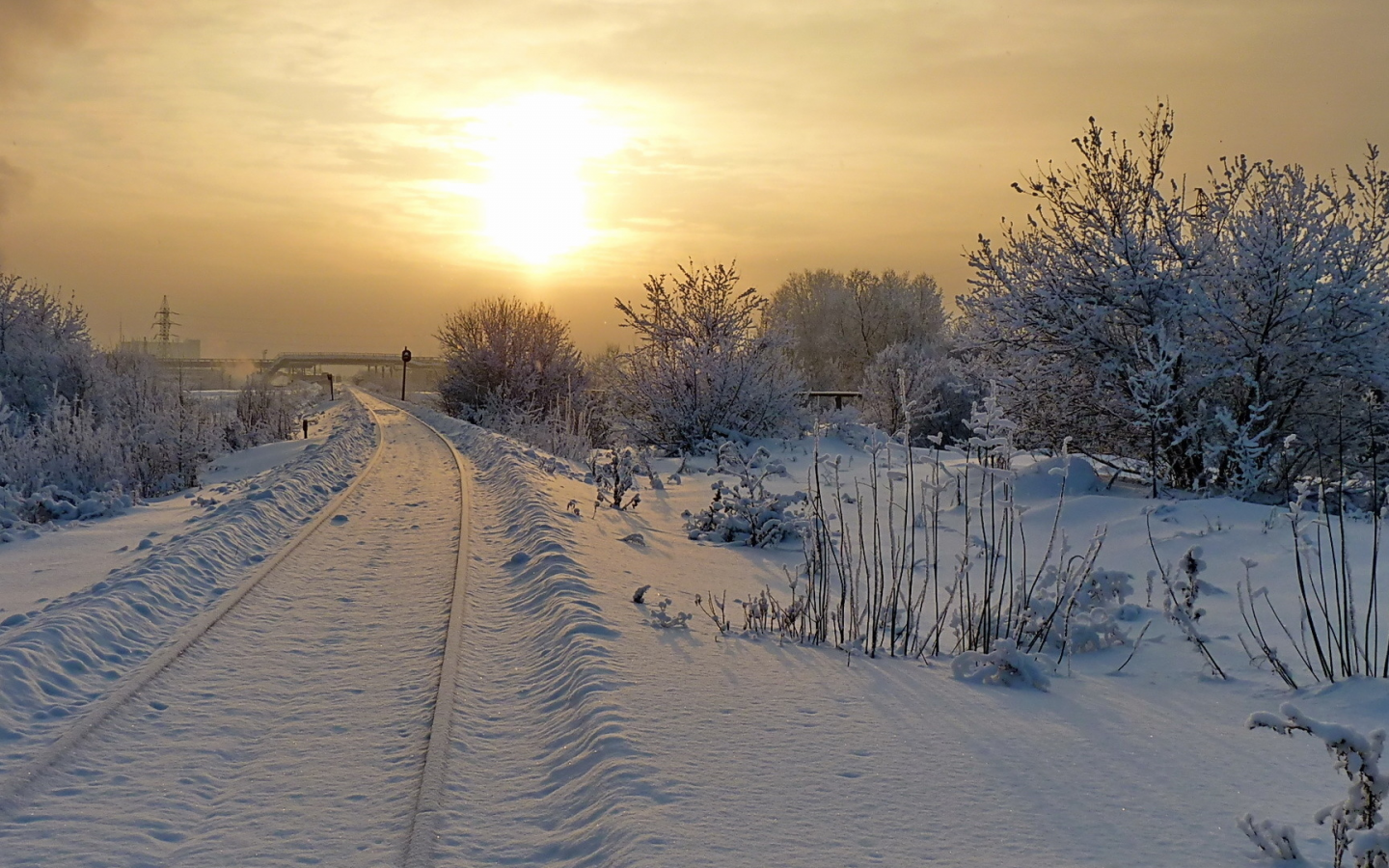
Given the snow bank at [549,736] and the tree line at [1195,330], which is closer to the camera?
the snow bank at [549,736]

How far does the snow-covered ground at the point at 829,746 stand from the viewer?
4.06 m

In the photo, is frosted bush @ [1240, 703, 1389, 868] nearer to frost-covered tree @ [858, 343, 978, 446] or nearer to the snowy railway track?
the snowy railway track

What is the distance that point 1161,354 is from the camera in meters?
11.9

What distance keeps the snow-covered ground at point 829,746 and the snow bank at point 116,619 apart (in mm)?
55

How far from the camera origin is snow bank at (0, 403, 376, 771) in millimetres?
5742

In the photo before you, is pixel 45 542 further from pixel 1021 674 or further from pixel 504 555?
pixel 1021 674

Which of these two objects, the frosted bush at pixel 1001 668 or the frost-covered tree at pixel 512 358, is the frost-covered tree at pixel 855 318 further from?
the frosted bush at pixel 1001 668

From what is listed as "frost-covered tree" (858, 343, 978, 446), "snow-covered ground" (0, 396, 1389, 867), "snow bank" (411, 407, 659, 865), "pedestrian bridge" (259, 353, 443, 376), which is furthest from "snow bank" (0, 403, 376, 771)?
"pedestrian bridge" (259, 353, 443, 376)

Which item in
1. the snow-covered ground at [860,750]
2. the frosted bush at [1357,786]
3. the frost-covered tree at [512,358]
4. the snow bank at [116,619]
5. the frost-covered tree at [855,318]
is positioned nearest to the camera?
the frosted bush at [1357,786]

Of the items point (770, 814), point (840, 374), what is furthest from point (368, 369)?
point (770, 814)

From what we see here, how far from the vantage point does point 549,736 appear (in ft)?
17.9

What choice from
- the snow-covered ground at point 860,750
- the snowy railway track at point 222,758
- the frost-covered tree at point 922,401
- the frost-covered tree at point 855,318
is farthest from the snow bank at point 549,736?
the frost-covered tree at point 855,318

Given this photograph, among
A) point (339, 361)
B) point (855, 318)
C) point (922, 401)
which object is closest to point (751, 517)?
point (922, 401)

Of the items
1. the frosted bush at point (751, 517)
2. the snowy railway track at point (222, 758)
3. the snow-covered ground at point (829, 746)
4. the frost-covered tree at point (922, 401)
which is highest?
the frost-covered tree at point (922, 401)
